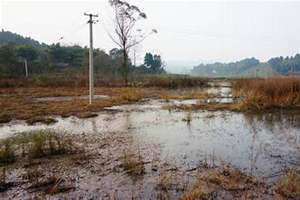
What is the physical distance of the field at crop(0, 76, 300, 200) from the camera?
14.3 ft

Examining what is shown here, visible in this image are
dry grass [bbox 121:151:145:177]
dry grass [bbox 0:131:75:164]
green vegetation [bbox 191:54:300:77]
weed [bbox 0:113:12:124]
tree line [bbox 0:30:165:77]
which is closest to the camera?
dry grass [bbox 121:151:145:177]

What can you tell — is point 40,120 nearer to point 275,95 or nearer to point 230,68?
point 275,95

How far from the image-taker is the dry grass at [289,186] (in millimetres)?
4047

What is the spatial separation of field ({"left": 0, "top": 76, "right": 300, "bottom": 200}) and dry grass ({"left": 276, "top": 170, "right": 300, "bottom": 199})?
1 cm

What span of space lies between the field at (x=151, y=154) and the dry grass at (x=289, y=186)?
0.01 meters

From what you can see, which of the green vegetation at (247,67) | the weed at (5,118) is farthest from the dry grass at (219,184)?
the green vegetation at (247,67)

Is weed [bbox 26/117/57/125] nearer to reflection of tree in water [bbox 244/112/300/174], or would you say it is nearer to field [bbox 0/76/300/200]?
field [bbox 0/76/300/200]

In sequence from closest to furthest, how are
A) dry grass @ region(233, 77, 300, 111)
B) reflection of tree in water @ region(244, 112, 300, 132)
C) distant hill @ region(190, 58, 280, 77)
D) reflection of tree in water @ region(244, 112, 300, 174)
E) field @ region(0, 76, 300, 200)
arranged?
field @ region(0, 76, 300, 200) → reflection of tree in water @ region(244, 112, 300, 174) → reflection of tree in water @ region(244, 112, 300, 132) → dry grass @ region(233, 77, 300, 111) → distant hill @ region(190, 58, 280, 77)

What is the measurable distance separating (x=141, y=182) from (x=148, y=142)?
8.49 feet

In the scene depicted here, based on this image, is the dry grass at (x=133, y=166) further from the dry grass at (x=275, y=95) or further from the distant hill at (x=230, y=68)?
the distant hill at (x=230, y=68)

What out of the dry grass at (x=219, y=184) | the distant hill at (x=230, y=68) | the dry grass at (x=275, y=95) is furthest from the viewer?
the distant hill at (x=230, y=68)

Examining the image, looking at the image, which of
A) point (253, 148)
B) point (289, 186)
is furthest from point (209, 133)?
point (289, 186)

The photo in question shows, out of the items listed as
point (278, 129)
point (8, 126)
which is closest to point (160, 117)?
point (278, 129)

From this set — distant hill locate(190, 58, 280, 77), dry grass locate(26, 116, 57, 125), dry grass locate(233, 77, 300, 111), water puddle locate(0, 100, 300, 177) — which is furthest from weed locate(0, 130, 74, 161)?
distant hill locate(190, 58, 280, 77)
